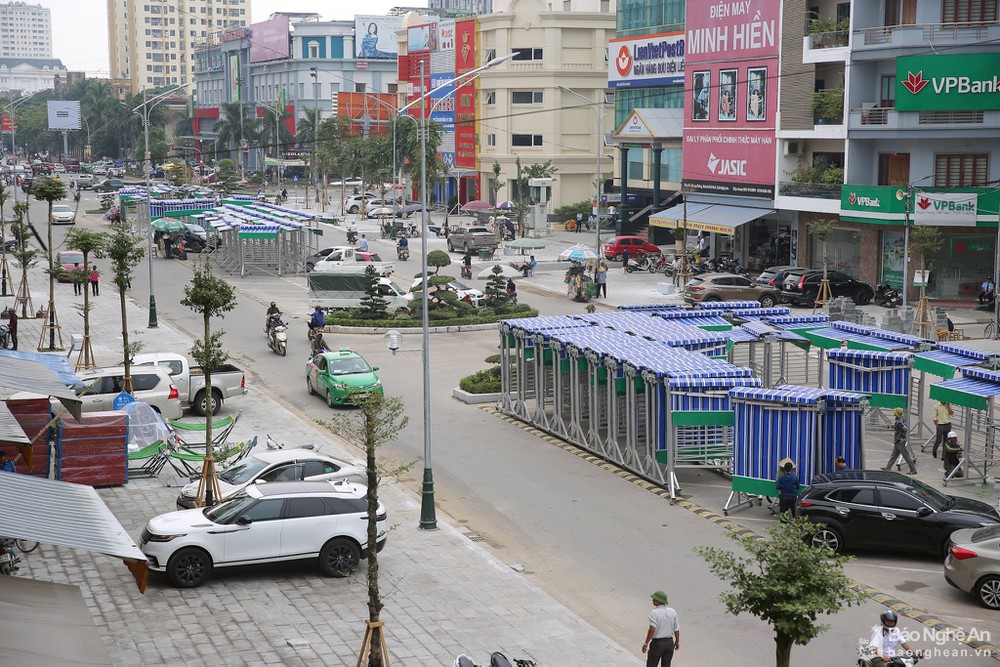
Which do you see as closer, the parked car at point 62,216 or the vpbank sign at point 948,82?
the vpbank sign at point 948,82

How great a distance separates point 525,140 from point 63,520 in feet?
252

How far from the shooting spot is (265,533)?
18312mm

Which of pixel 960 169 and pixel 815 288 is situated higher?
pixel 960 169

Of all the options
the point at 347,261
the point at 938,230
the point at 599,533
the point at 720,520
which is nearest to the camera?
the point at 599,533

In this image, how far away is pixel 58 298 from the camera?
1967 inches

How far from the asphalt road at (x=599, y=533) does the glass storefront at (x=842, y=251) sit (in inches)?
915

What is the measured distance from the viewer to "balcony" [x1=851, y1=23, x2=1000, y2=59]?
150 feet

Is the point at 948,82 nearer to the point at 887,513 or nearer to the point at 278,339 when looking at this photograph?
the point at 278,339

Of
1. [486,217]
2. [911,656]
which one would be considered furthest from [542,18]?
[911,656]

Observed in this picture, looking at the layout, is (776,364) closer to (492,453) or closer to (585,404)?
(585,404)

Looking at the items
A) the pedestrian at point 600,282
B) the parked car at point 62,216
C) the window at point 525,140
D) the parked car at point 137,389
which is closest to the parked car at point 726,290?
the pedestrian at point 600,282

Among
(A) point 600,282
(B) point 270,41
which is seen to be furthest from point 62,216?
(B) point 270,41

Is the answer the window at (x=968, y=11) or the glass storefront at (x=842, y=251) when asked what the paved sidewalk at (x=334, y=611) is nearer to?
the glass storefront at (x=842, y=251)

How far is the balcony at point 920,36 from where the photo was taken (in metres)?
45.7
